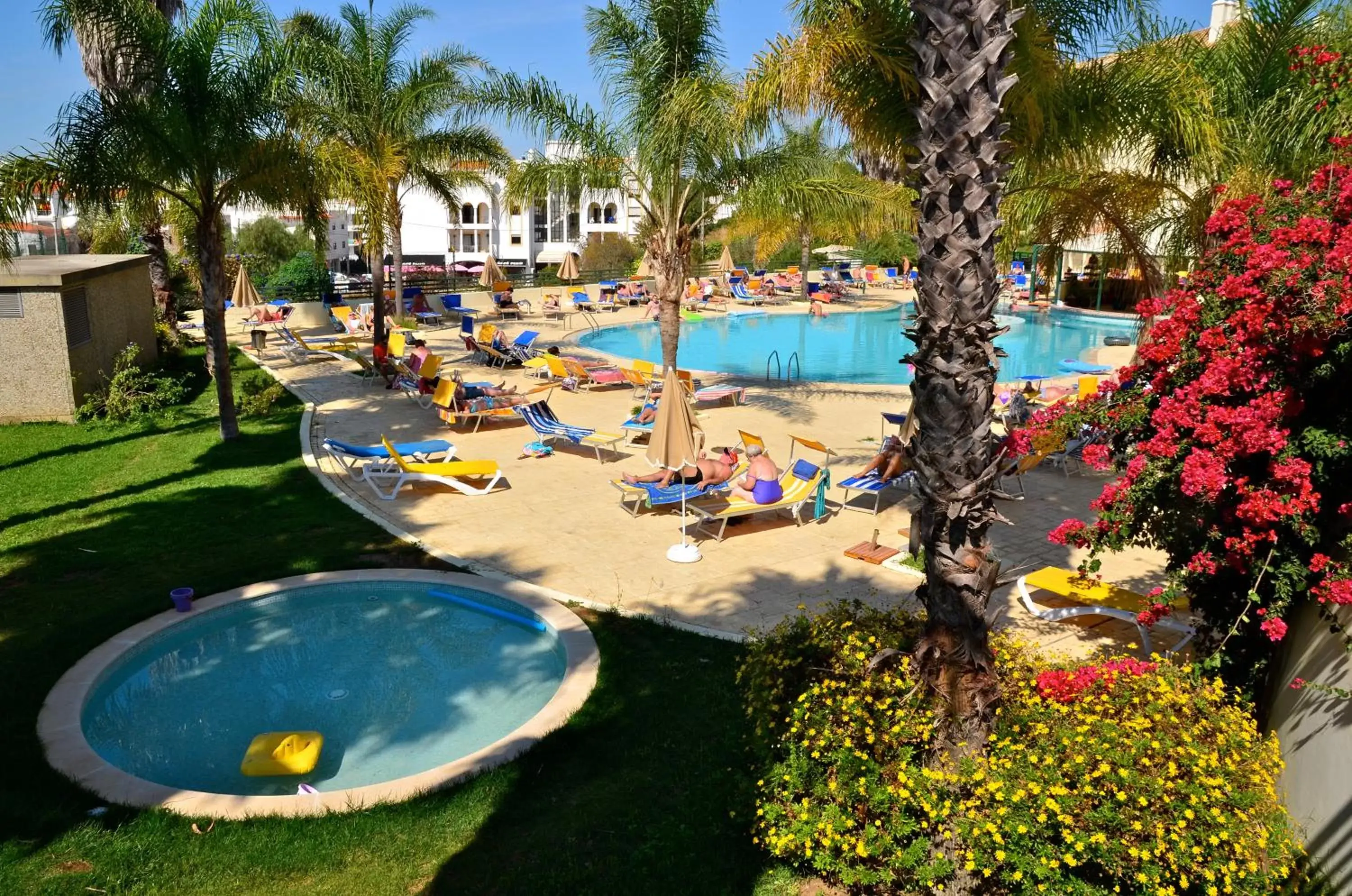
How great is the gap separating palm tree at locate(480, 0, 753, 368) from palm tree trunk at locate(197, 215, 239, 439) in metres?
4.77

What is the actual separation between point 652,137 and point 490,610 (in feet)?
29.4

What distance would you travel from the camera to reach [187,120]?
1270 cm

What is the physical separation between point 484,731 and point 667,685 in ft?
4.62

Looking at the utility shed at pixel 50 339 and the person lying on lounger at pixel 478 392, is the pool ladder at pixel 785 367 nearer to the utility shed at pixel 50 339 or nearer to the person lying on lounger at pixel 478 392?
the person lying on lounger at pixel 478 392

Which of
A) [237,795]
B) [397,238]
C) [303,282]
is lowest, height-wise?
[237,795]

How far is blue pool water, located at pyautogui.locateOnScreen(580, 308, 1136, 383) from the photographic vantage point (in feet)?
82.7

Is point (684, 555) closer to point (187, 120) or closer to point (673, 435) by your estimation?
point (673, 435)

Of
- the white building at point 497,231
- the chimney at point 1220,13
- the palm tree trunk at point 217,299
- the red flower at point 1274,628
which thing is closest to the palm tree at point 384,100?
the palm tree trunk at point 217,299

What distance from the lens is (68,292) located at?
1567 centimetres

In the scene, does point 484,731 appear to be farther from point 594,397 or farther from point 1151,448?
point 594,397

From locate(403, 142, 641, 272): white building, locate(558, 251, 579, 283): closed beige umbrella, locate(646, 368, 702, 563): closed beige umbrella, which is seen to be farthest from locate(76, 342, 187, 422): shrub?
locate(403, 142, 641, 272): white building

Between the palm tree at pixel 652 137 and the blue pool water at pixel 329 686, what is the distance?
8.43 metres

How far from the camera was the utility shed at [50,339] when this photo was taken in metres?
15.1

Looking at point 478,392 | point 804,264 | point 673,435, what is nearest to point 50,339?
point 478,392
